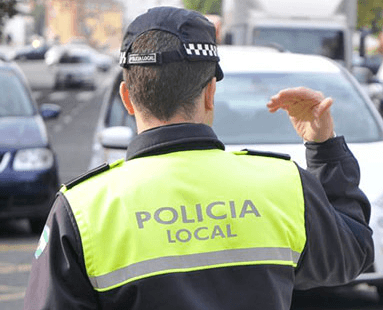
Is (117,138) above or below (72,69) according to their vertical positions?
above

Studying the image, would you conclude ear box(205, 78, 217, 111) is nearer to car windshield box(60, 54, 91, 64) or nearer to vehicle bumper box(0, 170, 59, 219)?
vehicle bumper box(0, 170, 59, 219)

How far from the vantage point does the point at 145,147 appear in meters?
2.40

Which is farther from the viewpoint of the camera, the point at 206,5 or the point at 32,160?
the point at 206,5

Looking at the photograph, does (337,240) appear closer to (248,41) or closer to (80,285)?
(80,285)

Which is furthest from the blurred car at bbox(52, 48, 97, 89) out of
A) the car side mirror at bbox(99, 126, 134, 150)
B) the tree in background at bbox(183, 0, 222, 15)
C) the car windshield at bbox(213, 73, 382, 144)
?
the car side mirror at bbox(99, 126, 134, 150)

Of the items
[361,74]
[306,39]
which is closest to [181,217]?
[306,39]

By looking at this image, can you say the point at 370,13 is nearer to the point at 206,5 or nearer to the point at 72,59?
the point at 72,59

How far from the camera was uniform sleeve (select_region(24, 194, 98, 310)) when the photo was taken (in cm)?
225

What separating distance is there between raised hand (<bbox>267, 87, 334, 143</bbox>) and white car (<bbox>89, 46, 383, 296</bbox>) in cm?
392

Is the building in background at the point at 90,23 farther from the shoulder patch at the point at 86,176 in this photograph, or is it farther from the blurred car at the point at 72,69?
the shoulder patch at the point at 86,176

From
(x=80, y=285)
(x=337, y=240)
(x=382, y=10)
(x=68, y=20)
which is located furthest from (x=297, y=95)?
(x=68, y=20)

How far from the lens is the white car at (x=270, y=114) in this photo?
23.5 ft

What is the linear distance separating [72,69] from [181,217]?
141ft

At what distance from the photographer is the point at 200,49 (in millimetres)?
2424
